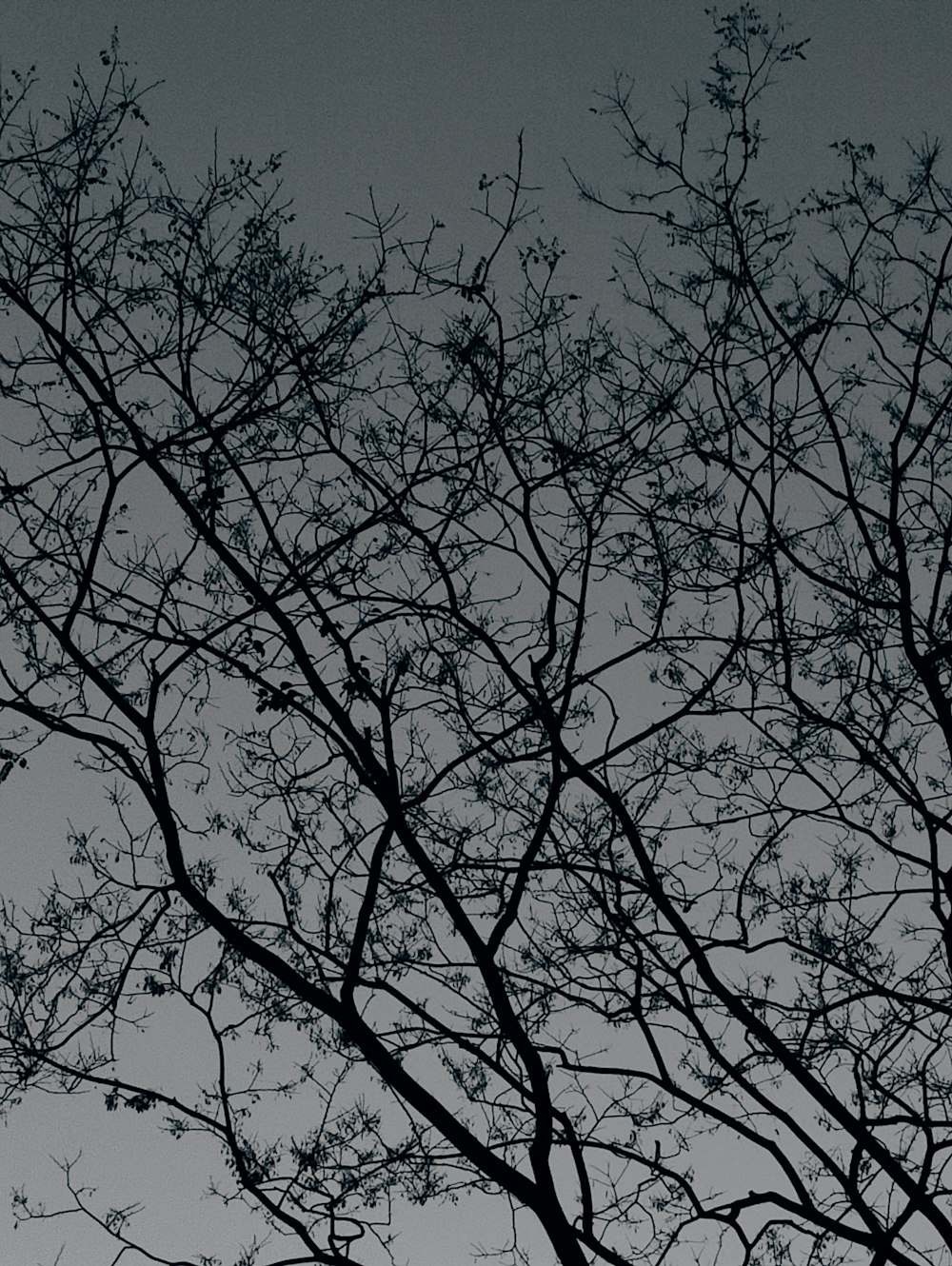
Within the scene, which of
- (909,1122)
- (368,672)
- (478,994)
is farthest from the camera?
(478,994)

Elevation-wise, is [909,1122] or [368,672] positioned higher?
[368,672]

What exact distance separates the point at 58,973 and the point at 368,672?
232 cm

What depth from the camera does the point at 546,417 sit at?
7.47 meters

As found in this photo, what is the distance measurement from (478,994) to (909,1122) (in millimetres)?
2396

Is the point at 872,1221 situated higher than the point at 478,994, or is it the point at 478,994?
the point at 478,994

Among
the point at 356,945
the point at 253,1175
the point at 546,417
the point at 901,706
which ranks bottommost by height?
the point at 253,1175

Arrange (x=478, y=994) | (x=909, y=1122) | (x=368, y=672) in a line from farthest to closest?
(x=478, y=994), (x=368, y=672), (x=909, y=1122)

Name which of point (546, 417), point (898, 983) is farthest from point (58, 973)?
point (898, 983)

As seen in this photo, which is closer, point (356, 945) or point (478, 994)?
point (356, 945)

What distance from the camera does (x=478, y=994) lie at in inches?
306

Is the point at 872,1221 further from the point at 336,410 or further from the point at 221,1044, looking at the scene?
the point at 336,410

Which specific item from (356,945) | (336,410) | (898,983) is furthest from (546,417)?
(898,983)

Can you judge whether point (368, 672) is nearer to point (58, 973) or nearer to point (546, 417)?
point (546, 417)

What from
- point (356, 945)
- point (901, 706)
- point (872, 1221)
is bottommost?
point (872, 1221)
